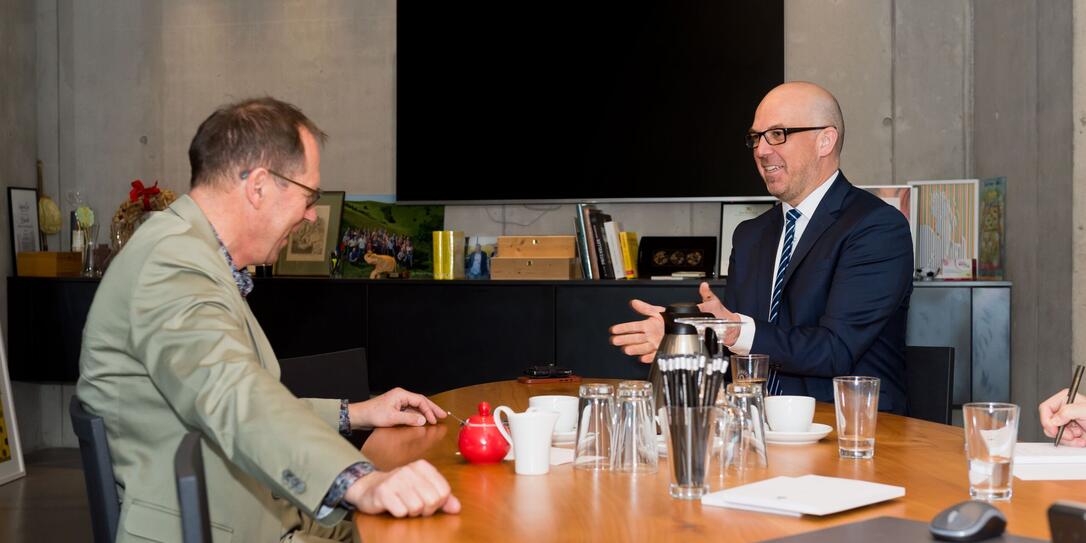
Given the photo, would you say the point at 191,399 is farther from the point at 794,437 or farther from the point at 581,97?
the point at 581,97

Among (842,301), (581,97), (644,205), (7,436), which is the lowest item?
(7,436)

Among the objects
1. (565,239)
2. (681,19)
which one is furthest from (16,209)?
(681,19)

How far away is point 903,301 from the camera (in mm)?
3082

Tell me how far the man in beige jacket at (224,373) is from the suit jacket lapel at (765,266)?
1592mm

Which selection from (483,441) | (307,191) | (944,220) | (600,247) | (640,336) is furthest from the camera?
(600,247)

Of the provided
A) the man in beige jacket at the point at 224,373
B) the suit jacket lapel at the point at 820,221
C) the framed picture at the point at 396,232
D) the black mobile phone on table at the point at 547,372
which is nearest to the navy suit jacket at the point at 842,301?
the suit jacket lapel at the point at 820,221

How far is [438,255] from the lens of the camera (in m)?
5.12

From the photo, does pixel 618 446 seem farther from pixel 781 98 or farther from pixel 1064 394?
pixel 781 98

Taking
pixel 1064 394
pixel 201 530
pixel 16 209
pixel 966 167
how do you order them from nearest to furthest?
1. pixel 201 530
2. pixel 1064 394
3. pixel 966 167
4. pixel 16 209

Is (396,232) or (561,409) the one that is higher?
(396,232)

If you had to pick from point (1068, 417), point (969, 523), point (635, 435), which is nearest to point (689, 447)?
point (635, 435)

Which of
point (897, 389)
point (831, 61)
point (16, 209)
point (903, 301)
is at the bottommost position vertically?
point (897, 389)

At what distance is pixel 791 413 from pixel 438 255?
3.27 metres

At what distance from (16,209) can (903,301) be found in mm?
4612
